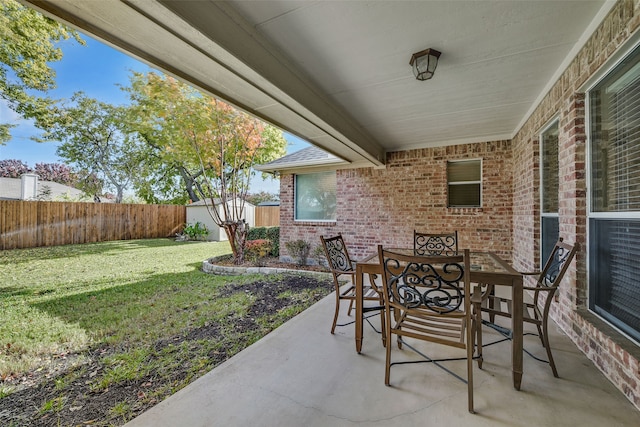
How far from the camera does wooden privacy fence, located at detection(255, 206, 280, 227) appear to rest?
640 inches

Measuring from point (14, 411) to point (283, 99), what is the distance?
10.4ft

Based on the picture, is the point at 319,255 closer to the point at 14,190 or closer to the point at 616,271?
the point at 616,271

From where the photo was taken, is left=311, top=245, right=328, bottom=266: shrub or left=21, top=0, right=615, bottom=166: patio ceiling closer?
left=21, top=0, right=615, bottom=166: patio ceiling

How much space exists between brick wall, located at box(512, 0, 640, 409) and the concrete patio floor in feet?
0.52

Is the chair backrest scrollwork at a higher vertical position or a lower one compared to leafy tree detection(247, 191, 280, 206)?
lower

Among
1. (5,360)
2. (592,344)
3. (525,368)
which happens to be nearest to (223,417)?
(525,368)

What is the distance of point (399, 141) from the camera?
520 centimetres

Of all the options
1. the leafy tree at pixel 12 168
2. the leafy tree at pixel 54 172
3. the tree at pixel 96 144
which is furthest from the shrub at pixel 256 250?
the leafy tree at pixel 54 172

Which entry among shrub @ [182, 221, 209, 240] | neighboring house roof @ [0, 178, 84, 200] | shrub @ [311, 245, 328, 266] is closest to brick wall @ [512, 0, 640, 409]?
shrub @ [311, 245, 328, 266]

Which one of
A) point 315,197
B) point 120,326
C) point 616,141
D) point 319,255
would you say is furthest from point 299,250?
point 616,141

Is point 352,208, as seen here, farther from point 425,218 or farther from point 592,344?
point 592,344

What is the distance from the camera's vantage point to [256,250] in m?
7.13

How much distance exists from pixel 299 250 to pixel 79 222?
10010 mm

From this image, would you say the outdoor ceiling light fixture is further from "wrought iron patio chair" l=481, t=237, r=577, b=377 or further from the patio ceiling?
"wrought iron patio chair" l=481, t=237, r=577, b=377
